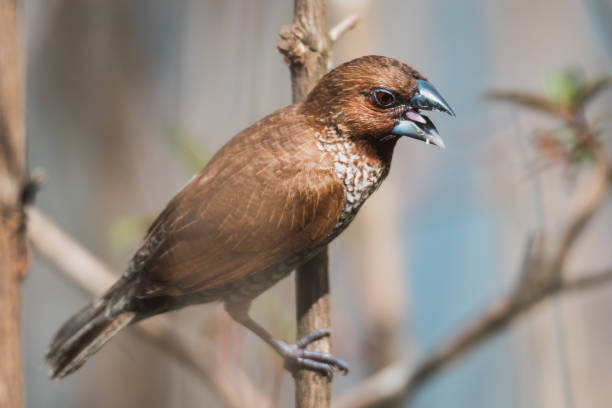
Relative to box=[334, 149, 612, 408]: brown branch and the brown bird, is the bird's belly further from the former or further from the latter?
box=[334, 149, 612, 408]: brown branch

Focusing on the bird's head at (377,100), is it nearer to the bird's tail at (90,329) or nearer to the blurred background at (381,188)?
the blurred background at (381,188)

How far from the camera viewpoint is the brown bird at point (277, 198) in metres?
2.13

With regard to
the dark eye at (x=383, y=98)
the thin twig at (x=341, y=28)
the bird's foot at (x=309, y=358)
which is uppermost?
the thin twig at (x=341, y=28)

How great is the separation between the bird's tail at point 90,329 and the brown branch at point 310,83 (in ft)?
1.95

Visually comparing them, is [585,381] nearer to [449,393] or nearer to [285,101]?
[449,393]

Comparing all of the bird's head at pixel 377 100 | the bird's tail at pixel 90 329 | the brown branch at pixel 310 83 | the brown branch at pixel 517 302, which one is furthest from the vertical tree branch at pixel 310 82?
the brown branch at pixel 517 302

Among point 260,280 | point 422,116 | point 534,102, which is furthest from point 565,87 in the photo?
point 260,280

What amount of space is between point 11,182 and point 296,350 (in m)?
1.03

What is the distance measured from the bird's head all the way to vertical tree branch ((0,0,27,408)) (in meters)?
0.88

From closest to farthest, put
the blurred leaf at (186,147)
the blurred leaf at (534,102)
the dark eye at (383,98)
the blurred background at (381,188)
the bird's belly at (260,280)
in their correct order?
the dark eye at (383,98) → the bird's belly at (260,280) → the blurred leaf at (534,102) → the blurred leaf at (186,147) → the blurred background at (381,188)

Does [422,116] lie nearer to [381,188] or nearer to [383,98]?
[383,98]

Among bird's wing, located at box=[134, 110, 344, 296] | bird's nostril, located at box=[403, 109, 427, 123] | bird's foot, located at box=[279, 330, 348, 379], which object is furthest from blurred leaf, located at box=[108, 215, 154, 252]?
bird's nostril, located at box=[403, 109, 427, 123]

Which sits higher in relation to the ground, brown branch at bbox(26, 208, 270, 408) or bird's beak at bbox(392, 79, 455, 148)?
bird's beak at bbox(392, 79, 455, 148)

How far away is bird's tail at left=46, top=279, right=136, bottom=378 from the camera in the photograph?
2.29 metres
